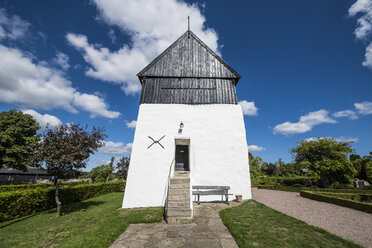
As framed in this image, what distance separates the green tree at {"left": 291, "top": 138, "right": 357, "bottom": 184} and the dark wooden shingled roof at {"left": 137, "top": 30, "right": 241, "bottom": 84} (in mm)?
15528

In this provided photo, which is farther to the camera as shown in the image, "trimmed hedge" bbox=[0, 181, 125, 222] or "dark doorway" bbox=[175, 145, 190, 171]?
"dark doorway" bbox=[175, 145, 190, 171]

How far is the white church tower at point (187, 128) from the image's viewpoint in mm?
8391

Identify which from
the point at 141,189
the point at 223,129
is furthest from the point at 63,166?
the point at 223,129

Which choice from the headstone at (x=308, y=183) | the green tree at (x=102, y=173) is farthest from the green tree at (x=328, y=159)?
the green tree at (x=102, y=173)

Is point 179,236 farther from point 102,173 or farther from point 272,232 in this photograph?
point 102,173

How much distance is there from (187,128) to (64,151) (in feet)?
20.9

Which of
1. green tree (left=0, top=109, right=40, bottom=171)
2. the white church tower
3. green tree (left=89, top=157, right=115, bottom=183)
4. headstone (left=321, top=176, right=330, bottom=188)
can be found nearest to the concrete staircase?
the white church tower

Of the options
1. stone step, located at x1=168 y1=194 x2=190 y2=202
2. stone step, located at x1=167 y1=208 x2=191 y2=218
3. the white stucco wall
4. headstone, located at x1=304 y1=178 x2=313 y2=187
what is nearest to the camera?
stone step, located at x1=167 y1=208 x2=191 y2=218

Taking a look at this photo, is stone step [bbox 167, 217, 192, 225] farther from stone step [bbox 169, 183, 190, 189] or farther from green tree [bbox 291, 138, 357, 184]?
green tree [bbox 291, 138, 357, 184]

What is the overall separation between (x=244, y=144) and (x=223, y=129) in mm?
1523

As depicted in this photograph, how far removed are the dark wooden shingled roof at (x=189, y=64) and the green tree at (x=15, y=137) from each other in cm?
1851

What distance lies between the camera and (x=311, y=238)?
4.11m

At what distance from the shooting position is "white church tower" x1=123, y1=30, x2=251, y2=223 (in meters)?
8.39

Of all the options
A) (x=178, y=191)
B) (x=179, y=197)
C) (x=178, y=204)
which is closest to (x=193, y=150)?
(x=178, y=191)
